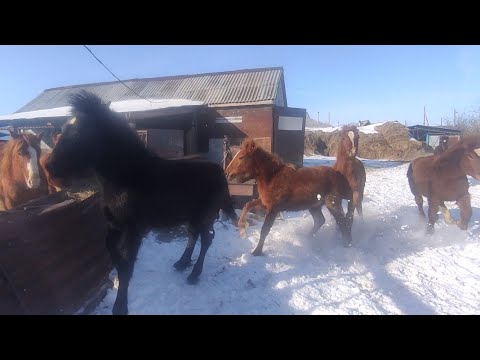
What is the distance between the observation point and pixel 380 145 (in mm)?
24219

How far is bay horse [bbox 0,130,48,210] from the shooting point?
14.9 feet

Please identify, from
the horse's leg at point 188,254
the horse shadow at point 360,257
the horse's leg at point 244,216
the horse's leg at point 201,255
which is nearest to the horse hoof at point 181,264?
the horse's leg at point 188,254

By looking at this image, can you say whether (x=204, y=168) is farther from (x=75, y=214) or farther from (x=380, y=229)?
(x=380, y=229)

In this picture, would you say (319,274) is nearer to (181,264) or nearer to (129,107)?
(181,264)

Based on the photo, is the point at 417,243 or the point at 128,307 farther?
the point at 417,243

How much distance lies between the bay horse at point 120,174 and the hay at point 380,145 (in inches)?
823

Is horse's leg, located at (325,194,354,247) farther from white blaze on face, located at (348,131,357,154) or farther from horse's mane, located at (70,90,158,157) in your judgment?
horse's mane, located at (70,90,158,157)

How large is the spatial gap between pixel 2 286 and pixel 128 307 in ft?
4.60

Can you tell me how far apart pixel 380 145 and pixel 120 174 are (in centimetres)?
2517

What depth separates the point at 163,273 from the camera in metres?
4.24

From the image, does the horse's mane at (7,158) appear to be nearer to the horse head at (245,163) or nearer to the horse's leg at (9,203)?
the horse's leg at (9,203)

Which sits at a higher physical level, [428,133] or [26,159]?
[428,133]

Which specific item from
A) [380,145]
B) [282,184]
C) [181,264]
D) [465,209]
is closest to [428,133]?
[380,145]
